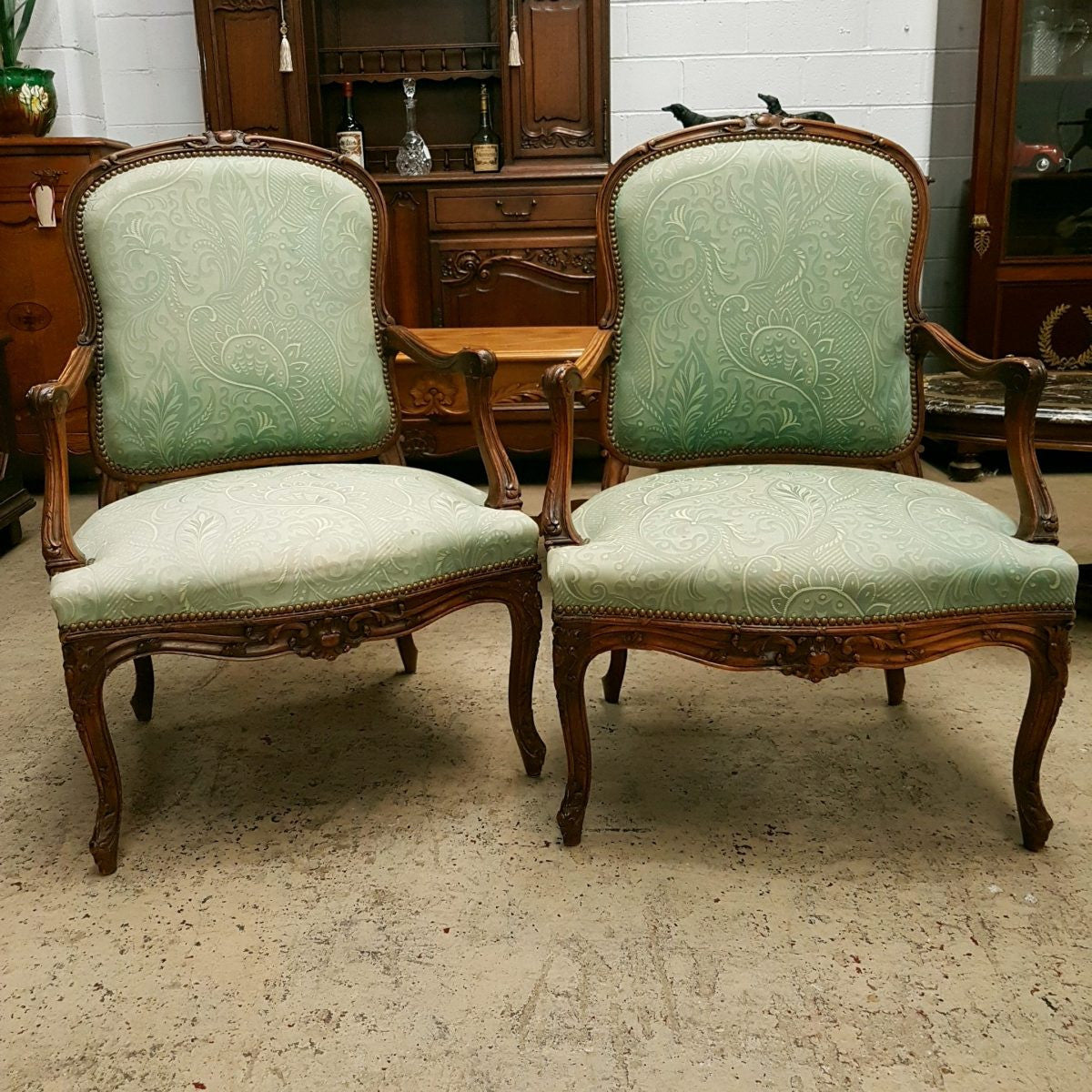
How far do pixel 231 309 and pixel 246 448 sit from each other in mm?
228

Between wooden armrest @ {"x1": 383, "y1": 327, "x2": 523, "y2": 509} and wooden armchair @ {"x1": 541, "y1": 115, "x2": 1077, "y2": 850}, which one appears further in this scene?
wooden armrest @ {"x1": 383, "y1": 327, "x2": 523, "y2": 509}

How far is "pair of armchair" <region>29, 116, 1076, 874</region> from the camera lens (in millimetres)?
1396

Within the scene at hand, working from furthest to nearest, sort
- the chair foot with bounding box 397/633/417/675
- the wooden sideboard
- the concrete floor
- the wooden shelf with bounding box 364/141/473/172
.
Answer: the wooden shelf with bounding box 364/141/473/172, the wooden sideboard, the chair foot with bounding box 397/633/417/675, the concrete floor

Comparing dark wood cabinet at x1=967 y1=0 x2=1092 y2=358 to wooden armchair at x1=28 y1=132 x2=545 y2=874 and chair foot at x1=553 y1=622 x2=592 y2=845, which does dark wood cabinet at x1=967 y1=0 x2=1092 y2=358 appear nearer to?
wooden armchair at x1=28 y1=132 x2=545 y2=874

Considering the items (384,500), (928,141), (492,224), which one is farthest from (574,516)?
(928,141)

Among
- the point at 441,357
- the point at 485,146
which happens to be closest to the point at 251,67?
the point at 485,146

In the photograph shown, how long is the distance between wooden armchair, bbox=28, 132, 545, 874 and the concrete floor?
162mm

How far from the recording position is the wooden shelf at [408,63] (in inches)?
158

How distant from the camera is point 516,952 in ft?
4.30

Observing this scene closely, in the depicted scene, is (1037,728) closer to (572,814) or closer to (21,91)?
(572,814)

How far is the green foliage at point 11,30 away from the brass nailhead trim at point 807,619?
3.22 meters

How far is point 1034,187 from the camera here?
356 centimetres

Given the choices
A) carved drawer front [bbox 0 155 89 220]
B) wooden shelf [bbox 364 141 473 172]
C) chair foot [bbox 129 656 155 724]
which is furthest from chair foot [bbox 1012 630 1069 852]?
wooden shelf [bbox 364 141 473 172]

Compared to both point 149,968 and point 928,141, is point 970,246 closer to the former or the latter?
point 928,141
